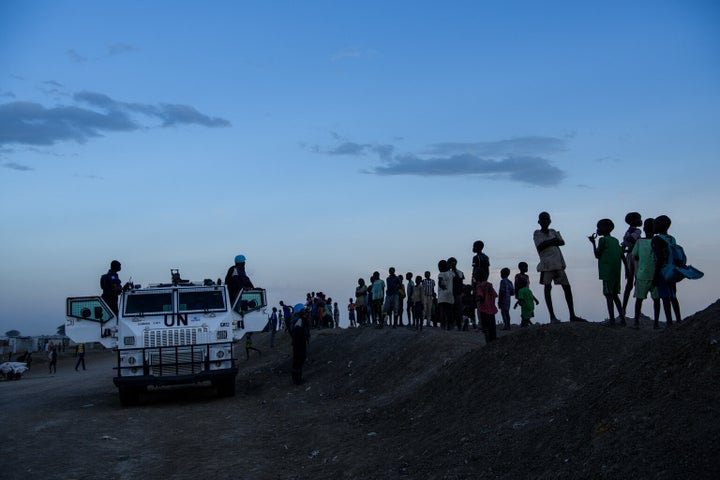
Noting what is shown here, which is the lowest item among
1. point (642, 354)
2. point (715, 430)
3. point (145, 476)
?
point (145, 476)

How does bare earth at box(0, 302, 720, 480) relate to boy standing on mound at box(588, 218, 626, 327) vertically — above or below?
below

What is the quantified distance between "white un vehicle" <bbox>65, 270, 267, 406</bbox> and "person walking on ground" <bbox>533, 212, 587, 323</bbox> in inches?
296

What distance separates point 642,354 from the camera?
25.7 feet

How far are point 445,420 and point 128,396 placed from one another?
919cm

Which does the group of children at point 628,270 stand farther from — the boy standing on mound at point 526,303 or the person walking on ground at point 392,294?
the person walking on ground at point 392,294

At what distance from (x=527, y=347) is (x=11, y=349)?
6383cm

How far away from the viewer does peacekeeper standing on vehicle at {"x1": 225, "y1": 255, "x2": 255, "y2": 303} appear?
62.8 ft

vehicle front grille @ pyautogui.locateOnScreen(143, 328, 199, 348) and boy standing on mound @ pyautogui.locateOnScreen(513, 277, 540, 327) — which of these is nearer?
boy standing on mound @ pyautogui.locateOnScreen(513, 277, 540, 327)

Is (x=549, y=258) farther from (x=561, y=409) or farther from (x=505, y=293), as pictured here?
(x=505, y=293)

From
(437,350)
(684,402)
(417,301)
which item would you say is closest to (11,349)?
(417,301)

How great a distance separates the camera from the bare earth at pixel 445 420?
629 cm

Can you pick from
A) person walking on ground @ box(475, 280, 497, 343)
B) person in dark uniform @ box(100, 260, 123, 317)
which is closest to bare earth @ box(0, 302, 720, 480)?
person walking on ground @ box(475, 280, 497, 343)

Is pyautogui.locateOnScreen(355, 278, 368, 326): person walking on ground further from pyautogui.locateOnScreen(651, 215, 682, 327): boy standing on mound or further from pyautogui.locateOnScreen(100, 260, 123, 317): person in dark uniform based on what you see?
pyautogui.locateOnScreen(651, 215, 682, 327): boy standing on mound

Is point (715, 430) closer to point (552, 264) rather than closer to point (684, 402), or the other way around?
point (684, 402)
